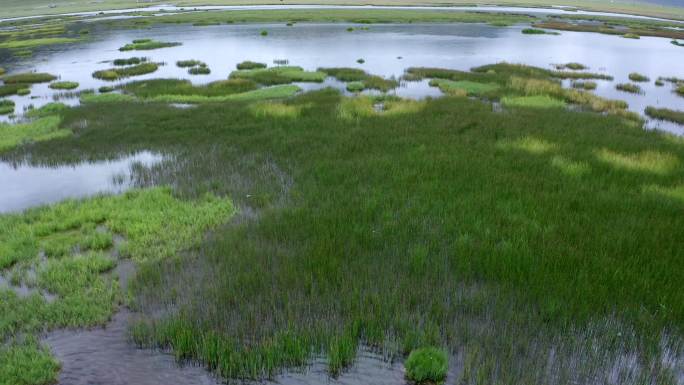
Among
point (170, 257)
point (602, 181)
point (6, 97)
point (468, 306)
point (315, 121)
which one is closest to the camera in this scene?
point (468, 306)

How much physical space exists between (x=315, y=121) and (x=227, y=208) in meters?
9.99

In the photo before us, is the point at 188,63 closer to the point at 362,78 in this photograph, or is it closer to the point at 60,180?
the point at 362,78

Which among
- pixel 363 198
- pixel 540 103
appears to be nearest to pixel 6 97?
pixel 363 198

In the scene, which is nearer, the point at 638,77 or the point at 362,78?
the point at 362,78

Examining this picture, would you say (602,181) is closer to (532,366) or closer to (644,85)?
(532,366)

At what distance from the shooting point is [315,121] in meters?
21.5

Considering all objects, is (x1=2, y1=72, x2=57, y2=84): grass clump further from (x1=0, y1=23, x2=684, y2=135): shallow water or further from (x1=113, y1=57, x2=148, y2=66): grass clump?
(x1=113, y1=57, x2=148, y2=66): grass clump

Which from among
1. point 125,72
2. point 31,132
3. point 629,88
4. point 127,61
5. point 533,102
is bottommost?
point 31,132

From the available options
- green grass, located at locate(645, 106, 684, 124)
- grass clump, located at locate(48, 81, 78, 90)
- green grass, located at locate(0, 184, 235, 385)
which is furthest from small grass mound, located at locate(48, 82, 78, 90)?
green grass, located at locate(645, 106, 684, 124)

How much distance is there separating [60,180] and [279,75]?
21.4 meters

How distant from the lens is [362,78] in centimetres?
3362

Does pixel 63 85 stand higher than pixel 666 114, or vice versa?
pixel 666 114

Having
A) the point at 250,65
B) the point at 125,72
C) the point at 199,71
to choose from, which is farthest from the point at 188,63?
the point at 250,65

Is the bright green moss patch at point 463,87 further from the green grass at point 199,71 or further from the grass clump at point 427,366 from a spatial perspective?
the grass clump at point 427,366
